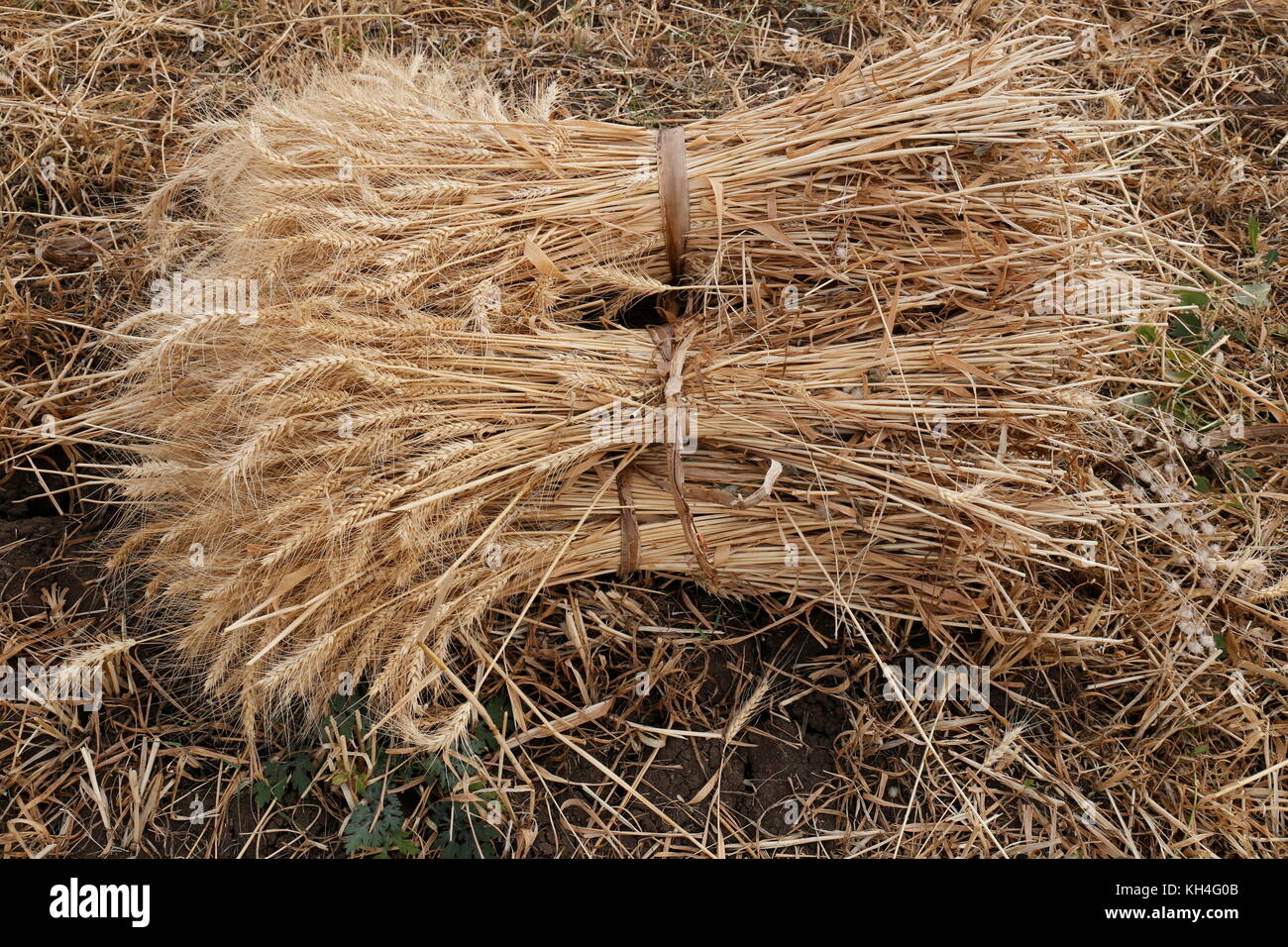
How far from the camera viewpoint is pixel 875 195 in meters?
1.82

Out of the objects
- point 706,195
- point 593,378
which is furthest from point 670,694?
point 706,195

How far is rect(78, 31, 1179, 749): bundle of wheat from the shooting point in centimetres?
166

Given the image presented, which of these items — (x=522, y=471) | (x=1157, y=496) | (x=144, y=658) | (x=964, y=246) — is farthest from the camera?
(x=1157, y=496)

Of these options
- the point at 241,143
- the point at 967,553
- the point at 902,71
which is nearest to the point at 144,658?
the point at 241,143

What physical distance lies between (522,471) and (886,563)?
751 millimetres

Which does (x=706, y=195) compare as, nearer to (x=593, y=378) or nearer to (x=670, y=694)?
(x=593, y=378)

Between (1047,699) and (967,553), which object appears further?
(1047,699)

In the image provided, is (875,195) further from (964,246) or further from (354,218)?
(354,218)

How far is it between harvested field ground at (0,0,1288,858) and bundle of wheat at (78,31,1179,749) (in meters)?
0.14

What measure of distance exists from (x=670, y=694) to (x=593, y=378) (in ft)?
2.30

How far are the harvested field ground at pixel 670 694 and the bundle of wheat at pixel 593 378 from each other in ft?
0.46

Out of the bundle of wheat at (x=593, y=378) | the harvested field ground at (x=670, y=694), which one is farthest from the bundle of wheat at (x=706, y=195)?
the harvested field ground at (x=670, y=694)

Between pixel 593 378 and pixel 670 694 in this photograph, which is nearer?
pixel 593 378

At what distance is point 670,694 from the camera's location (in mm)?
1939
